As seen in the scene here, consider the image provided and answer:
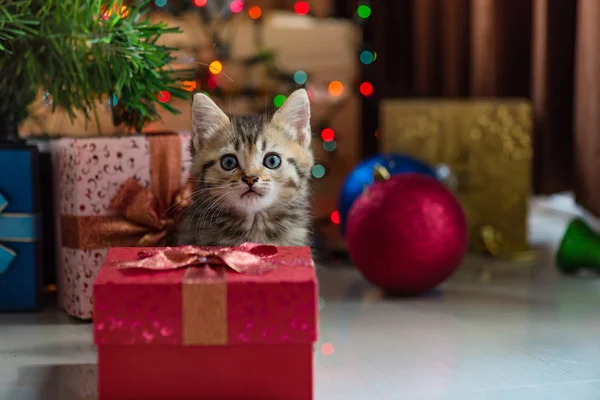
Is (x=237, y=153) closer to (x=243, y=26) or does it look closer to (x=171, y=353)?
(x=171, y=353)

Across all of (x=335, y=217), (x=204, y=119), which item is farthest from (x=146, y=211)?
(x=335, y=217)

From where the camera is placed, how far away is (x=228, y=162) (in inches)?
41.6

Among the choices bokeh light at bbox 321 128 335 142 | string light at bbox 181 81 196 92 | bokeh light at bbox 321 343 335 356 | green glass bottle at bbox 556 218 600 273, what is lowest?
bokeh light at bbox 321 343 335 356

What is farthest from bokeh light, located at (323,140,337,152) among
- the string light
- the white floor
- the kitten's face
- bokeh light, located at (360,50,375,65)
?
the kitten's face

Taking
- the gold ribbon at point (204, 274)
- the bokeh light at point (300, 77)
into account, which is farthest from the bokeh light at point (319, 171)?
the gold ribbon at point (204, 274)

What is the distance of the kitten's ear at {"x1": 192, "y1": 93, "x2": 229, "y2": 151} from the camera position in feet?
3.51

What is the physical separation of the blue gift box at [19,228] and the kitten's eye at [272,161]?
1.58 feet

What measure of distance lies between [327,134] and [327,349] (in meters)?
0.91

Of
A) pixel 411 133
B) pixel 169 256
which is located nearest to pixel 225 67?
pixel 411 133

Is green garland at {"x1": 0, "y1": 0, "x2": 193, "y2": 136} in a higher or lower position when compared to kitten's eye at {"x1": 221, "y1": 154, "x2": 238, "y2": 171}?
higher

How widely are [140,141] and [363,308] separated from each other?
1.66 ft

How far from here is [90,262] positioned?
1240 millimetres

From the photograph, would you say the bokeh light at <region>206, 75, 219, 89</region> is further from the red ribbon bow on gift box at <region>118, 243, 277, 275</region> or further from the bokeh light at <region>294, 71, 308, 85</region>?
the red ribbon bow on gift box at <region>118, 243, 277, 275</region>

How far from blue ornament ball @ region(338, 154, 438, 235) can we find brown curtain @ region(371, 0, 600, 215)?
41cm
